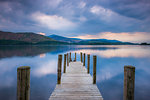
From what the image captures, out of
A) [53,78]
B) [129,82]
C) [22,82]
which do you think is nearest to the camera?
[22,82]

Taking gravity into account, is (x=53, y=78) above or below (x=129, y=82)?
below

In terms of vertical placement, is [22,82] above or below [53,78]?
above

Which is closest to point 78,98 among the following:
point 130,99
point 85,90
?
point 85,90

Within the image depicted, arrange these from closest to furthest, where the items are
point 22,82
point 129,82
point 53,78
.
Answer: point 22,82, point 129,82, point 53,78

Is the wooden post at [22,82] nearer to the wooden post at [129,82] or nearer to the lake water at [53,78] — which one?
the wooden post at [129,82]

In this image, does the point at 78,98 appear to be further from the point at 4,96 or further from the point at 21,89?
the point at 4,96

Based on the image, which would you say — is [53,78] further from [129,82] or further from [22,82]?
[129,82]

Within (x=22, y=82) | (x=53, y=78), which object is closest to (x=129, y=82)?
(x=22, y=82)

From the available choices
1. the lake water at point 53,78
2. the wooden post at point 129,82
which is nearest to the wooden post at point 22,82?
the wooden post at point 129,82

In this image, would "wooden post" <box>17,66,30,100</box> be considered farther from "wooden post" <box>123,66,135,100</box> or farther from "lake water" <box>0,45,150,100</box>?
"lake water" <box>0,45,150,100</box>

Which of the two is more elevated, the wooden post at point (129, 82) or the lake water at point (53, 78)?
the wooden post at point (129, 82)

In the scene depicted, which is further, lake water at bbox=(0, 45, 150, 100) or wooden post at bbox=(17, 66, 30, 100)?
lake water at bbox=(0, 45, 150, 100)

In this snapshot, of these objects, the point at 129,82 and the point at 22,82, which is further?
the point at 129,82

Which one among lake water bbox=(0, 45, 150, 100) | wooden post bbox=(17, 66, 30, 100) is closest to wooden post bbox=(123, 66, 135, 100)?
wooden post bbox=(17, 66, 30, 100)
